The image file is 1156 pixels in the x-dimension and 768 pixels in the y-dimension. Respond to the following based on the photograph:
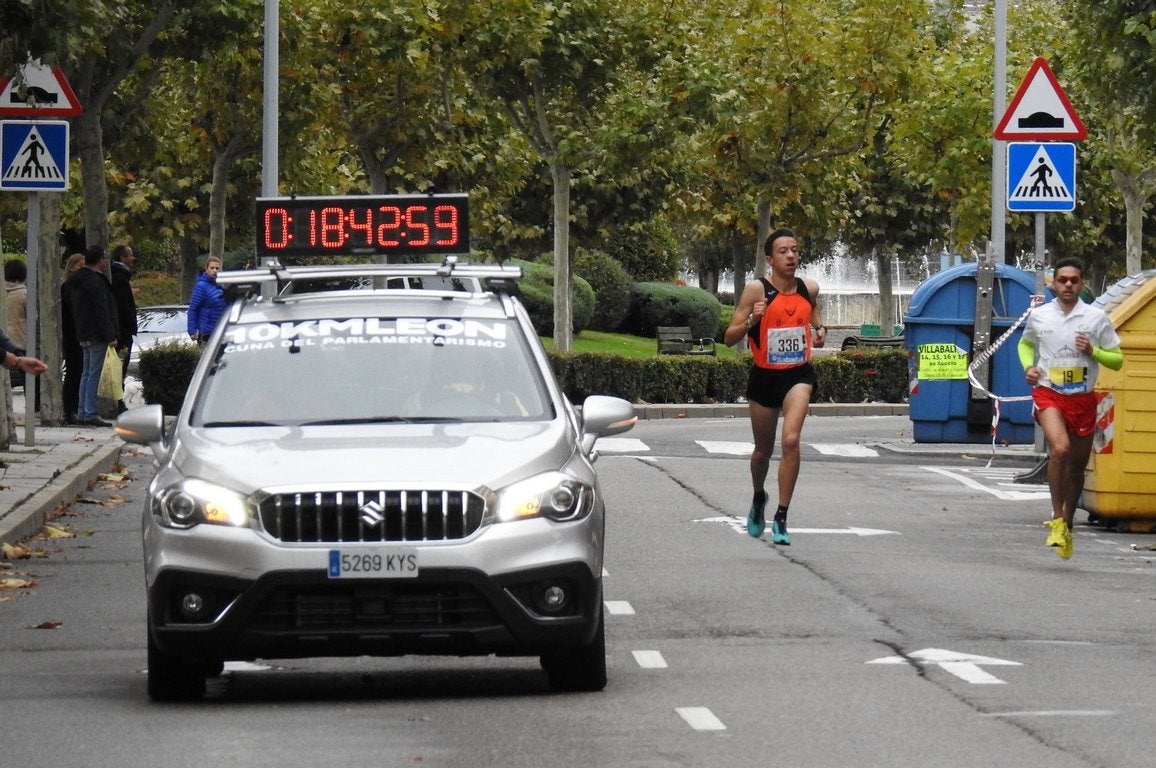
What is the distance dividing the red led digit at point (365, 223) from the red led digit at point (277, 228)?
0.45m

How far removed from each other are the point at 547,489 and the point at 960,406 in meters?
16.6

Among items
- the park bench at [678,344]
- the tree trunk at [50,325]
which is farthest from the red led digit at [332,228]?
the park bench at [678,344]

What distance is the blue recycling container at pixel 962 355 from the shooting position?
24.0 meters

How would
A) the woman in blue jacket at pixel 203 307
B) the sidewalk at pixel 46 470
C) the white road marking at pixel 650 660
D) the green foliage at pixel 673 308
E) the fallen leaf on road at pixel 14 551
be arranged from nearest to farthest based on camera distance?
1. the white road marking at pixel 650 660
2. the fallen leaf on road at pixel 14 551
3. the sidewalk at pixel 46 470
4. the woman in blue jacket at pixel 203 307
5. the green foliage at pixel 673 308

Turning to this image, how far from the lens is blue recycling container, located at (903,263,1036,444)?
24031mm

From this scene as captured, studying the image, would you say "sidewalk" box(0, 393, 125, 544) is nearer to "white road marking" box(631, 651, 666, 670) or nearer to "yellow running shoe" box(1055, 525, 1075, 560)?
"white road marking" box(631, 651, 666, 670)

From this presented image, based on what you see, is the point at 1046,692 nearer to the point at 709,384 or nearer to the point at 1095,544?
the point at 1095,544

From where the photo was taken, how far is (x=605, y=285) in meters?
58.7

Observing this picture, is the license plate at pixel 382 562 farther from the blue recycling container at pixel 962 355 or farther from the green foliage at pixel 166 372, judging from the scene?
the green foliage at pixel 166 372

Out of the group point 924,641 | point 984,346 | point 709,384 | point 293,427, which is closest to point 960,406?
point 984,346

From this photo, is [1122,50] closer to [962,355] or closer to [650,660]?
[962,355]

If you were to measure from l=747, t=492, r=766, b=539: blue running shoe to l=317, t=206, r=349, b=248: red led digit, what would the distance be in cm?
298

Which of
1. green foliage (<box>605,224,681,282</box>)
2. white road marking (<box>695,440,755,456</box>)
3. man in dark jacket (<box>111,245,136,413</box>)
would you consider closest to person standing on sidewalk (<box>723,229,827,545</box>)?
white road marking (<box>695,440,755,456</box>)

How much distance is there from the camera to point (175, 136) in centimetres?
3991
